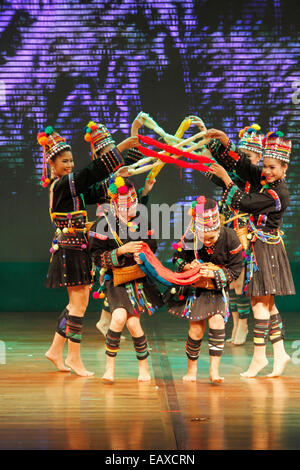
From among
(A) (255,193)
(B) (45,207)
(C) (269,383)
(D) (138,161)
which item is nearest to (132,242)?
(D) (138,161)

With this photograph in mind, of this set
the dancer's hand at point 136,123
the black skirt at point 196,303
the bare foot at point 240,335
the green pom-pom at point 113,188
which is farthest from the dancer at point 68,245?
the bare foot at point 240,335

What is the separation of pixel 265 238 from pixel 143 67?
297 centimetres

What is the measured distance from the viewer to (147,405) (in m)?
3.71

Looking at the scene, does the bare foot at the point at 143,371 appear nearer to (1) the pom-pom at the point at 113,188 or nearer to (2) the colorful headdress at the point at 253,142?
(1) the pom-pom at the point at 113,188

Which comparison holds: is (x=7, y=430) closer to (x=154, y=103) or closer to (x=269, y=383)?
(x=269, y=383)

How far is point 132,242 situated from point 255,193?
2.87ft

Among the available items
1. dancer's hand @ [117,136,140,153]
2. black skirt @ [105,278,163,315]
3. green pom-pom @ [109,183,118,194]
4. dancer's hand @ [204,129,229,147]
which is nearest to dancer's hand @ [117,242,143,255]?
black skirt @ [105,278,163,315]

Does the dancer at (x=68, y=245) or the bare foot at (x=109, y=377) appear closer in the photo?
the bare foot at (x=109, y=377)

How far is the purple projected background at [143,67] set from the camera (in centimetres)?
670

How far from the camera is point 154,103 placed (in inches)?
269

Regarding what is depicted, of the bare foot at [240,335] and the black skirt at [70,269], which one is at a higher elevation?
the black skirt at [70,269]

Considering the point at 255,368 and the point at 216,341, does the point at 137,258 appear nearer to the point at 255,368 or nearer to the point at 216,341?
the point at 216,341

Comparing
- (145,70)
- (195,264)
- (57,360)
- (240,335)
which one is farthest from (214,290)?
(145,70)

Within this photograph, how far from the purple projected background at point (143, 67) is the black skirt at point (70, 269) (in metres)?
2.59
